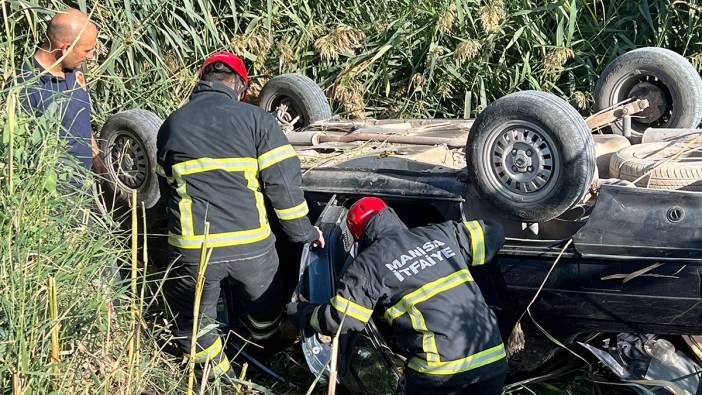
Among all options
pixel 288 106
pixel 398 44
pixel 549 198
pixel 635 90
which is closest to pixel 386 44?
pixel 398 44

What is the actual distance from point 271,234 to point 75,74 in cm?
144

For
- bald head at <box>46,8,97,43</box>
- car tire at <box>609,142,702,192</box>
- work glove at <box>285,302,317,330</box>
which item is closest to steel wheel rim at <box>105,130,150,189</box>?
bald head at <box>46,8,97,43</box>

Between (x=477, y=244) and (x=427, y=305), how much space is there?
37 cm

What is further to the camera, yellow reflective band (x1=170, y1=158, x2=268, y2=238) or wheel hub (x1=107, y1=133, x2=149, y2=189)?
wheel hub (x1=107, y1=133, x2=149, y2=189)

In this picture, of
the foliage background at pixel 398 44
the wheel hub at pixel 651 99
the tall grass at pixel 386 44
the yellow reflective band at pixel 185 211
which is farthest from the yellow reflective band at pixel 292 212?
the foliage background at pixel 398 44

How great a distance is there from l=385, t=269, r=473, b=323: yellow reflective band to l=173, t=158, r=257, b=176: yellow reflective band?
112 cm

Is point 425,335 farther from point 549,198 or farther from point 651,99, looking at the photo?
point 651,99

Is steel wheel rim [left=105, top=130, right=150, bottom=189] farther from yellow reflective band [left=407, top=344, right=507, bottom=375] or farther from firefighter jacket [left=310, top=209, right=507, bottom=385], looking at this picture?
yellow reflective band [left=407, top=344, right=507, bottom=375]

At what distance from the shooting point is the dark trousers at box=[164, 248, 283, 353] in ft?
14.7

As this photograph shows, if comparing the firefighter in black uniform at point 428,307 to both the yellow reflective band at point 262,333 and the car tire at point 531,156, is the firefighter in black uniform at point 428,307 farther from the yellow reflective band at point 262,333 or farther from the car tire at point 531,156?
the yellow reflective band at point 262,333

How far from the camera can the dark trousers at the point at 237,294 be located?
447 cm

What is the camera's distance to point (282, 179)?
14.4 feet

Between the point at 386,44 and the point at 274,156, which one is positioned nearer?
the point at 274,156

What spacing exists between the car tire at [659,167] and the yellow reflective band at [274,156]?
5.21 ft
